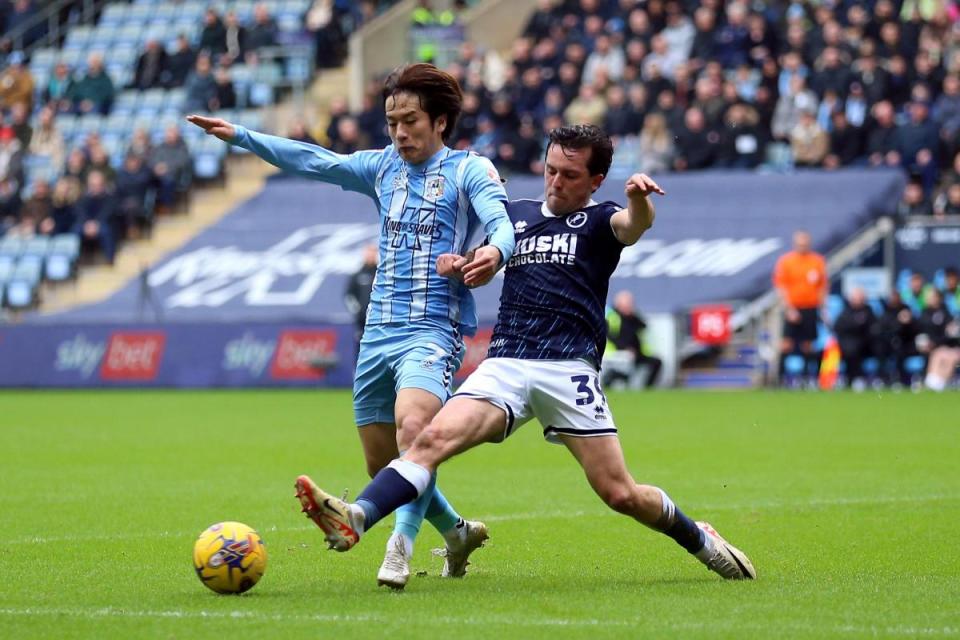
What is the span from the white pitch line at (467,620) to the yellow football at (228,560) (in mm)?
375

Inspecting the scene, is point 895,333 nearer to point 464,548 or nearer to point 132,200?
point 132,200

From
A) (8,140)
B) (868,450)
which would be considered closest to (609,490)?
(868,450)

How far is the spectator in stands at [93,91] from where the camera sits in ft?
116

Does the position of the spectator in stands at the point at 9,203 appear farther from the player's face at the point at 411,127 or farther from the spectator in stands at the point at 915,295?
the player's face at the point at 411,127

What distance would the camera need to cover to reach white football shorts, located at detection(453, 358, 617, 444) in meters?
7.40

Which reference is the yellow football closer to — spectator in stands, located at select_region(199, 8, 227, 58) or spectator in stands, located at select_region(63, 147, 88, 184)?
spectator in stands, located at select_region(63, 147, 88, 184)

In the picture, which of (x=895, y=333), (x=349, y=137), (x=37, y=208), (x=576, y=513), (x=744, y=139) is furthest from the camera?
(x=37, y=208)

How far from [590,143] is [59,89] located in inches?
1216

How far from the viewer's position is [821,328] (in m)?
24.7

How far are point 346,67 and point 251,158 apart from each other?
3196 mm

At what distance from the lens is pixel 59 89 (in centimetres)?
3659

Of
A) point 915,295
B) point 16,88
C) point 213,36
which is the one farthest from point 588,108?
point 16,88

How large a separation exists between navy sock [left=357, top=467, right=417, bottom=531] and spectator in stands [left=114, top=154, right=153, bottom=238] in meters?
25.8

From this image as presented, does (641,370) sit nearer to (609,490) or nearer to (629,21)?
(629,21)
